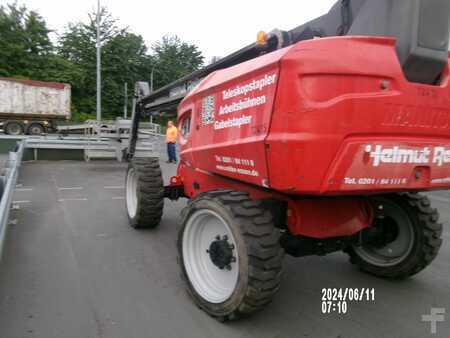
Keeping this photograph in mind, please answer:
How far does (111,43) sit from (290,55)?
44.5m

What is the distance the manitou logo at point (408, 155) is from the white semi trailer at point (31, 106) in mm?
25702

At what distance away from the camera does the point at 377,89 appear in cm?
221

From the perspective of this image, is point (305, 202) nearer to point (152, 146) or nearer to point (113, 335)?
point (113, 335)

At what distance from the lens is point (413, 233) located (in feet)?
11.2

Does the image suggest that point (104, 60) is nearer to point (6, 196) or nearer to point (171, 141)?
point (171, 141)

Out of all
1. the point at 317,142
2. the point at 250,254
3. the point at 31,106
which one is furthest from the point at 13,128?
the point at 317,142

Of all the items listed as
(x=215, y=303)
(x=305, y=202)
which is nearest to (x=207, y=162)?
(x=305, y=202)

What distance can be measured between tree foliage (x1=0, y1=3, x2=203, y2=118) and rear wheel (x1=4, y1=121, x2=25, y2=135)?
13196mm

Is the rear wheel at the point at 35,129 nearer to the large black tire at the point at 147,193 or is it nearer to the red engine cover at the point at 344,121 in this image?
the large black tire at the point at 147,193

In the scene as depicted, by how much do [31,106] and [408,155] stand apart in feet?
84.7

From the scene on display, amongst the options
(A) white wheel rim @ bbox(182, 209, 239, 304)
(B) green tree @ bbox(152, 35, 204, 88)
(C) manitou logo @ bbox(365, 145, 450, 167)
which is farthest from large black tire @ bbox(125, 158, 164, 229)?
(B) green tree @ bbox(152, 35, 204, 88)

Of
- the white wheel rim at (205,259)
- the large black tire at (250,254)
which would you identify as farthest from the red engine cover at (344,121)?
the white wheel rim at (205,259)

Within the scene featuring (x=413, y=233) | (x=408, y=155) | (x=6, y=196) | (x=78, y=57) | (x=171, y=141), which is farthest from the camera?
(x=78, y=57)

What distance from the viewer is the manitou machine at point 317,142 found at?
2162 millimetres
